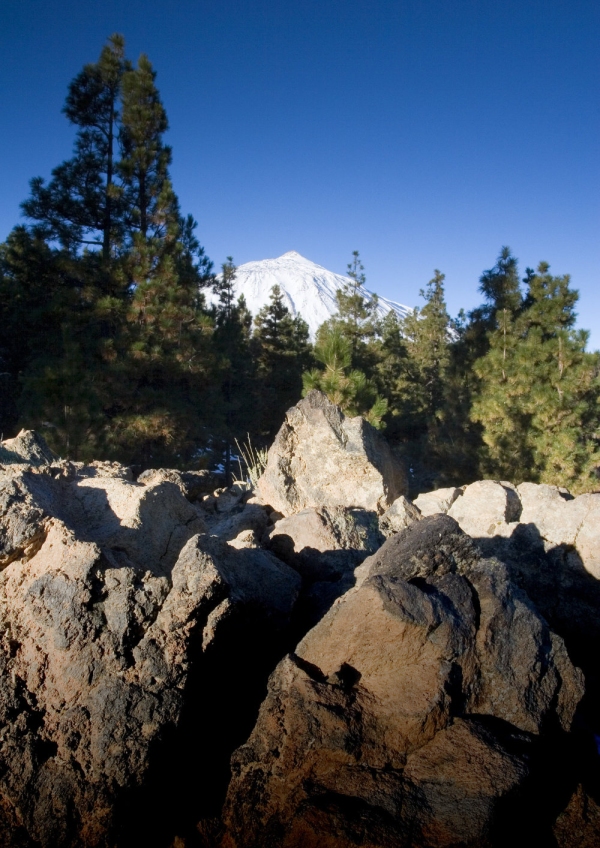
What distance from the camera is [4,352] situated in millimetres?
14945

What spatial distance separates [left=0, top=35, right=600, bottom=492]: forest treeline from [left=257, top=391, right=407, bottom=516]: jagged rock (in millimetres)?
4448

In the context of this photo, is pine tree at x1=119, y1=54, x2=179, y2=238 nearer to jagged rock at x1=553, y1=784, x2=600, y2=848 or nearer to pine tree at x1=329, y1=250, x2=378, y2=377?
pine tree at x1=329, y1=250, x2=378, y2=377

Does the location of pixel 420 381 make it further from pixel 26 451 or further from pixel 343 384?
pixel 26 451

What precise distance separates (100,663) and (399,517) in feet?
11.1

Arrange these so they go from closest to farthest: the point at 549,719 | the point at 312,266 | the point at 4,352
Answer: the point at 549,719 < the point at 4,352 < the point at 312,266

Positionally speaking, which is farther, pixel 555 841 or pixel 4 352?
pixel 4 352

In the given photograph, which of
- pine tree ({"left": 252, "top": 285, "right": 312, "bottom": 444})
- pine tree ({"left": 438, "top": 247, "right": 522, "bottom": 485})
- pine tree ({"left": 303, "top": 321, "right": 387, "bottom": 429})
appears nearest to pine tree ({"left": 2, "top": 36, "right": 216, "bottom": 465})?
pine tree ({"left": 252, "top": 285, "right": 312, "bottom": 444})

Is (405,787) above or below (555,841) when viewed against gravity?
above

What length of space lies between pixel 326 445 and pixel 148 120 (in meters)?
11.7

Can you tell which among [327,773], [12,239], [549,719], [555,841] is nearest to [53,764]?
[327,773]

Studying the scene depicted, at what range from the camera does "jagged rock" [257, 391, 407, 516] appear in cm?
645

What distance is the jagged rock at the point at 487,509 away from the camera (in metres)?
5.63

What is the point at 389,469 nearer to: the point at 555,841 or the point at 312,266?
the point at 555,841

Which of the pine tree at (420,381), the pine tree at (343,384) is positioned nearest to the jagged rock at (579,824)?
the pine tree at (343,384)
